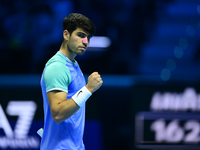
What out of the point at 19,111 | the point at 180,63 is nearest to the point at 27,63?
the point at 19,111

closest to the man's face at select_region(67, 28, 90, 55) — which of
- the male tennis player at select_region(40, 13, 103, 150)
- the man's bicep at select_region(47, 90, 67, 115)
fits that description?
the male tennis player at select_region(40, 13, 103, 150)

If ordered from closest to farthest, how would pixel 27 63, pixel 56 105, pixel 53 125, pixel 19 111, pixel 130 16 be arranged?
pixel 56 105
pixel 53 125
pixel 19 111
pixel 27 63
pixel 130 16

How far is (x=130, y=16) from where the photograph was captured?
14.8ft

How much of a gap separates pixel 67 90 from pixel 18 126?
2.33 meters

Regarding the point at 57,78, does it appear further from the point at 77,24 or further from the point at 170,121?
the point at 170,121

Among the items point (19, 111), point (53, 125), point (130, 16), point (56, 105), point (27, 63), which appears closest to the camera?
point (56, 105)

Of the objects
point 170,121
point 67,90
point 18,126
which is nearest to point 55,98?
point 67,90

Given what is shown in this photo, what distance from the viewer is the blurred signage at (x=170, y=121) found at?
4.02 m

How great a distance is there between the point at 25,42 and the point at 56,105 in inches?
107

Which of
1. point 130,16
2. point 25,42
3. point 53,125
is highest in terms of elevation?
point 130,16

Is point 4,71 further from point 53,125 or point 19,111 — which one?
point 53,125

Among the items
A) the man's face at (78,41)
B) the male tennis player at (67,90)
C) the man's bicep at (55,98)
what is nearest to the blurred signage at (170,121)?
the male tennis player at (67,90)

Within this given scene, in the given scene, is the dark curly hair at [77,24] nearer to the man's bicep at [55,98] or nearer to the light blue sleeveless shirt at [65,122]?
the light blue sleeveless shirt at [65,122]

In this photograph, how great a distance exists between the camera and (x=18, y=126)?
392cm
